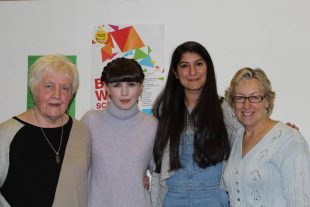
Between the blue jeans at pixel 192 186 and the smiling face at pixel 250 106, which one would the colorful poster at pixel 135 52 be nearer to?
the blue jeans at pixel 192 186

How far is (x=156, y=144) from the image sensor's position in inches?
81.4

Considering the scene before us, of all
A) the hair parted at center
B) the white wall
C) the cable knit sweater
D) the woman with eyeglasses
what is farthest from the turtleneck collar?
the white wall

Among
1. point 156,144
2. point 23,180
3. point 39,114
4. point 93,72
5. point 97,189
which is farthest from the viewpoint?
point 93,72

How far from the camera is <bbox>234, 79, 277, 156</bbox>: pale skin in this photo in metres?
1.79

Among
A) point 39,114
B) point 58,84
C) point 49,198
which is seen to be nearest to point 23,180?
point 49,198

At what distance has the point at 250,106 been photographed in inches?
70.6

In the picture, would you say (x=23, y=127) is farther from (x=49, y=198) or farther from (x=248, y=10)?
(x=248, y=10)

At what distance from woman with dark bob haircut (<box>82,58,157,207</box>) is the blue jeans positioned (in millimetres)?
151

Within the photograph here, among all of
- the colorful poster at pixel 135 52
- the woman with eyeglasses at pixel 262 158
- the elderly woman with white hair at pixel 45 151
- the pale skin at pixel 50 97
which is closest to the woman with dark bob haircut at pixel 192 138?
the woman with eyeglasses at pixel 262 158

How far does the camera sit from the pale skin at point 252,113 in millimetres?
1787

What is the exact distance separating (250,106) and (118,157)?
73 centimetres

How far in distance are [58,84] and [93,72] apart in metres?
0.89

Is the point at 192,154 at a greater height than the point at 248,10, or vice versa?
the point at 248,10

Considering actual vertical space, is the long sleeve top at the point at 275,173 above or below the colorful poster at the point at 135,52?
below
